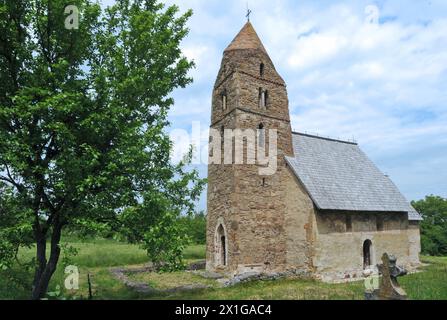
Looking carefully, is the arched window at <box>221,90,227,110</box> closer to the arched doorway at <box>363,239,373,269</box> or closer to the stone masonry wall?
the stone masonry wall

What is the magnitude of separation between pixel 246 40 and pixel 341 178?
37.9ft

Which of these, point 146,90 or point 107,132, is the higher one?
point 146,90

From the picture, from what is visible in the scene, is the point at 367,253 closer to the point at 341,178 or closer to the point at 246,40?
the point at 341,178

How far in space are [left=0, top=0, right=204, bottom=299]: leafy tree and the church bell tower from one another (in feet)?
23.6

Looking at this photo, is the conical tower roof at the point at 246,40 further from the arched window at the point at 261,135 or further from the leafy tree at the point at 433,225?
the leafy tree at the point at 433,225

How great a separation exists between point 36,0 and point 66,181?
6.31 m

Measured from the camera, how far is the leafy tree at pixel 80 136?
11.0m

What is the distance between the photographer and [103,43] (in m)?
13.1

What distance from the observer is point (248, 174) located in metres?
20.6

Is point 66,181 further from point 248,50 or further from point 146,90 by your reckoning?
point 248,50

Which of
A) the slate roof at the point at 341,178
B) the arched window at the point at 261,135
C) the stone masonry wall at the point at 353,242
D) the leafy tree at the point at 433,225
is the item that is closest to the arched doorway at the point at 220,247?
the stone masonry wall at the point at 353,242

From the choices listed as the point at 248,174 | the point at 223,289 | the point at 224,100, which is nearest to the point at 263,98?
the point at 224,100

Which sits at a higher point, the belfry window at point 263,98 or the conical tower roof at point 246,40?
the conical tower roof at point 246,40
